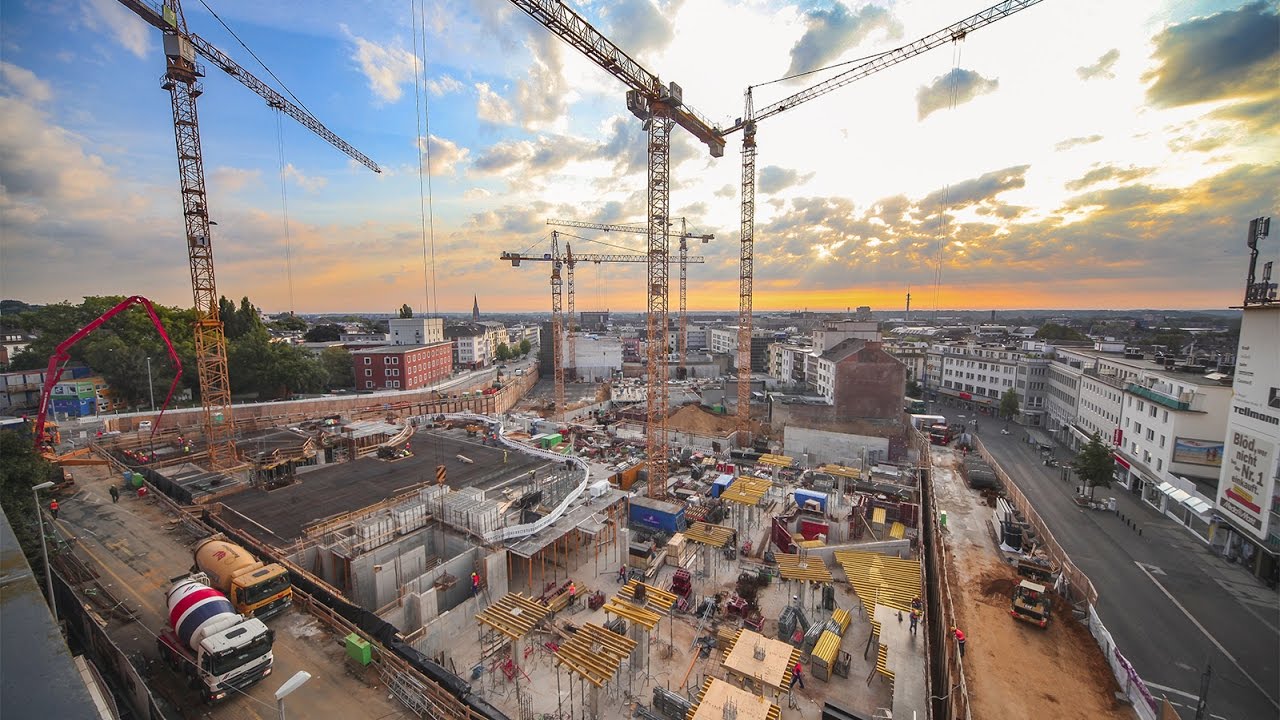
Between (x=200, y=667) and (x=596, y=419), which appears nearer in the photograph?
(x=200, y=667)

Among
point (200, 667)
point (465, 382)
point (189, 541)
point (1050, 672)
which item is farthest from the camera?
point (465, 382)

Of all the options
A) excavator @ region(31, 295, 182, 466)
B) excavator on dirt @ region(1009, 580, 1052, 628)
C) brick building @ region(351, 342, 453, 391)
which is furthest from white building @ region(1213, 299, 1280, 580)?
brick building @ region(351, 342, 453, 391)

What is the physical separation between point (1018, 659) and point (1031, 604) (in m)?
2.74

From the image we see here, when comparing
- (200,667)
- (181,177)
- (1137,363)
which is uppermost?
(181,177)

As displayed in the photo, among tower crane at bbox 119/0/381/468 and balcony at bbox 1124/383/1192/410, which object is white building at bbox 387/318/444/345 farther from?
balcony at bbox 1124/383/1192/410

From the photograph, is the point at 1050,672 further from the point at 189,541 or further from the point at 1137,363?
the point at 1137,363

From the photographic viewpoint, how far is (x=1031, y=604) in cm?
1736

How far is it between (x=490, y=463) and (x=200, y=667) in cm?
1811

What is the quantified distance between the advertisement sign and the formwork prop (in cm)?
3354

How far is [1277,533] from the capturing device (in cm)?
1939

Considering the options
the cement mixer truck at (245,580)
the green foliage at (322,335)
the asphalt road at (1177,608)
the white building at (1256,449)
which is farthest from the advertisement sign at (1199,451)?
the green foliage at (322,335)

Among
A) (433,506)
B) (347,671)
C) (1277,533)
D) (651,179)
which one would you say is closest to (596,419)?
(651,179)

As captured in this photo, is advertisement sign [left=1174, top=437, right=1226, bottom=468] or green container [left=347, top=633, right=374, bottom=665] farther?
advertisement sign [left=1174, top=437, right=1226, bottom=468]

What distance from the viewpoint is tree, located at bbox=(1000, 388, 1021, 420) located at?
48.1 metres
